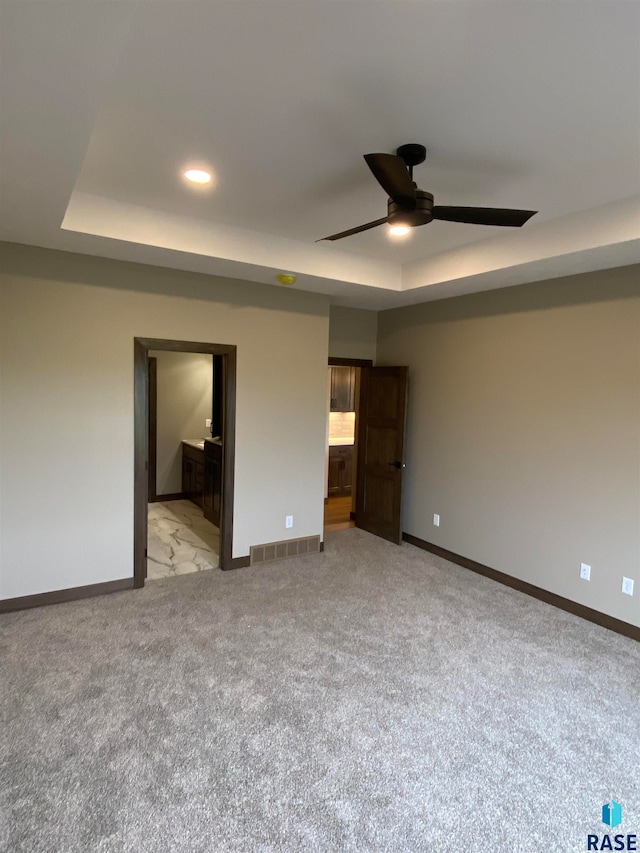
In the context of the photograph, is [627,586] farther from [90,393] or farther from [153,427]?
[153,427]

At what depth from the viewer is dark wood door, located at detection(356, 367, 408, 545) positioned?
5.32 metres

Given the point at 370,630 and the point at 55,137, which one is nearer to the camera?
the point at 55,137

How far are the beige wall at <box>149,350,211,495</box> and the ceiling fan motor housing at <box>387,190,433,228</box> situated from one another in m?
4.90

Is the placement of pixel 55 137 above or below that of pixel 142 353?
above

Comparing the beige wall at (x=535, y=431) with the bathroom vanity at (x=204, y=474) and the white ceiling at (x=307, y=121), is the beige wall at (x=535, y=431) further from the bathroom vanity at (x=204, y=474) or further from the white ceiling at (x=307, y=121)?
the bathroom vanity at (x=204, y=474)

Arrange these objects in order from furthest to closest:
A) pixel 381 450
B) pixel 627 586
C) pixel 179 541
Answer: pixel 381 450 → pixel 179 541 → pixel 627 586

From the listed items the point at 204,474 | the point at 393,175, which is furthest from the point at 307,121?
the point at 204,474

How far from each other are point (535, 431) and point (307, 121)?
307 centimetres

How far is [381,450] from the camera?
18.3 feet

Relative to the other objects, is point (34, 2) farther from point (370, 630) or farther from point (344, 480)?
point (344, 480)

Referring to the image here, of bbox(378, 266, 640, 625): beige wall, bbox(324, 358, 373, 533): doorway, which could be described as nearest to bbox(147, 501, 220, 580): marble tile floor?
bbox(324, 358, 373, 533): doorway

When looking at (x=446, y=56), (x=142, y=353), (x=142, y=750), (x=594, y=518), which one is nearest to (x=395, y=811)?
(x=142, y=750)

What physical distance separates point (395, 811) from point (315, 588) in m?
2.23

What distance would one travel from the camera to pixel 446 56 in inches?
67.4
